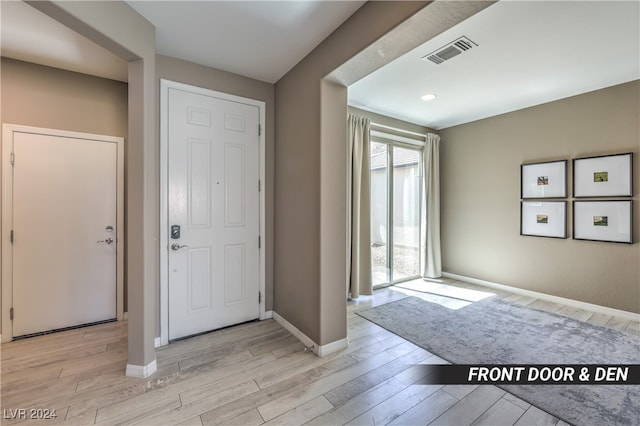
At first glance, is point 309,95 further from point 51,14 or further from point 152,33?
point 51,14

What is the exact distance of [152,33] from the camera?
6.82 feet

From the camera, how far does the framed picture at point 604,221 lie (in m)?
3.06

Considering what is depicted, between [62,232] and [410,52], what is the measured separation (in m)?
3.91

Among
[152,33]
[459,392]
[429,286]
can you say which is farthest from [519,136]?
[152,33]

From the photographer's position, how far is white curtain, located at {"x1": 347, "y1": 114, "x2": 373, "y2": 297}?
3.68 meters

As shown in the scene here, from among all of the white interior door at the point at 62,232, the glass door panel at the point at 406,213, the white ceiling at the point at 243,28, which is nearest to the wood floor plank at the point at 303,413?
the white interior door at the point at 62,232

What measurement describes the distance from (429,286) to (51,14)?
16.1 ft

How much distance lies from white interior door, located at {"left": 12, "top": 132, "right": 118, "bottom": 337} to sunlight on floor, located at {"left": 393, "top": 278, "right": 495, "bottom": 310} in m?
3.88

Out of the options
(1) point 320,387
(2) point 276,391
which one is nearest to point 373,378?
(1) point 320,387

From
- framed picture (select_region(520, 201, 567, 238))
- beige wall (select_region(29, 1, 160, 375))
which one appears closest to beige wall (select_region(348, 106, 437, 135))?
framed picture (select_region(520, 201, 567, 238))

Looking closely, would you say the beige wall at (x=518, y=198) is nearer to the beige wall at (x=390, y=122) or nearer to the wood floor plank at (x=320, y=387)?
the beige wall at (x=390, y=122)

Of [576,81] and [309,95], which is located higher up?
[576,81]

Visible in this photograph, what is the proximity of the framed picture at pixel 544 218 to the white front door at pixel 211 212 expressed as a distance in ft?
12.6

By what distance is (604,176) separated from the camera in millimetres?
3199
